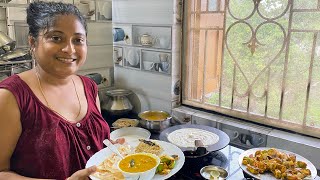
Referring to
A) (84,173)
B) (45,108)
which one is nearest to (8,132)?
(45,108)

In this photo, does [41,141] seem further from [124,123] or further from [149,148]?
[124,123]

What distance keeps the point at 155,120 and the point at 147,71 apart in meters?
0.39

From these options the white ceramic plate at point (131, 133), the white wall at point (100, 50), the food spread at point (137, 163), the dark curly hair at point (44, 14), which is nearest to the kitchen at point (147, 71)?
the white wall at point (100, 50)

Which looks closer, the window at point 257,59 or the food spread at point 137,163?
the food spread at point 137,163

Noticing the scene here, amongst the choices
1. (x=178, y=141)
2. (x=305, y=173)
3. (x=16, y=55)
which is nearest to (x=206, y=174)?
(x=178, y=141)

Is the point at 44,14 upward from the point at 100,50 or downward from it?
upward

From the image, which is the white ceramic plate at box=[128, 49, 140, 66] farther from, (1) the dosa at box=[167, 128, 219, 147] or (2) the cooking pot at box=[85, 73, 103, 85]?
(1) the dosa at box=[167, 128, 219, 147]

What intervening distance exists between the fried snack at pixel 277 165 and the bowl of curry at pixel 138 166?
368 mm

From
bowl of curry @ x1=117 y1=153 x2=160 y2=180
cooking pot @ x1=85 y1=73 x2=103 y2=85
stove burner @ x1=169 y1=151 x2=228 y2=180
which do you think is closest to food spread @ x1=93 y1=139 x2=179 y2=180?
bowl of curry @ x1=117 y1=153 x2=160 y2=180

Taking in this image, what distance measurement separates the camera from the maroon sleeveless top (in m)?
0.80

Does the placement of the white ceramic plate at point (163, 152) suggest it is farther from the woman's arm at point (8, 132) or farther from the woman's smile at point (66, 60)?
the woman's smile at point (66, 60)

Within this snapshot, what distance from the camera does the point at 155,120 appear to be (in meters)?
1.51

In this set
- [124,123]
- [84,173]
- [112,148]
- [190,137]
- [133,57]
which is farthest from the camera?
[133,57]

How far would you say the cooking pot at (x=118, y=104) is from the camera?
1.76 metres
